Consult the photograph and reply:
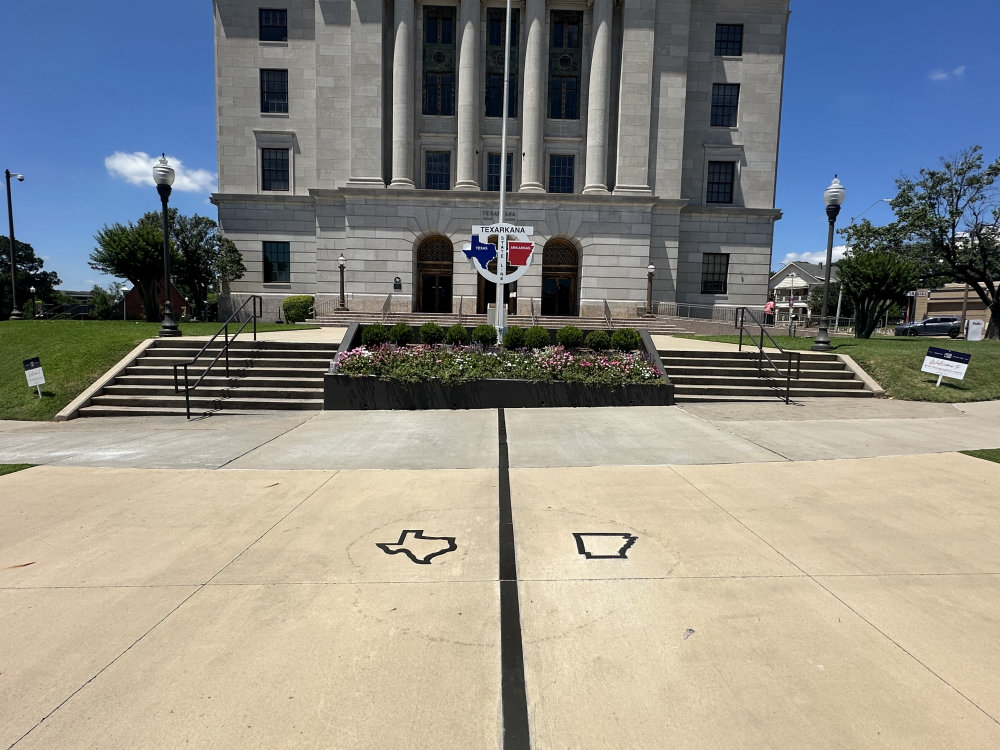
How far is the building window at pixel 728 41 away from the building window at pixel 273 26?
28245 millimetres

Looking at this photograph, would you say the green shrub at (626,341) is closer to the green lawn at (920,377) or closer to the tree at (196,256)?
the green lawn at (920,377)

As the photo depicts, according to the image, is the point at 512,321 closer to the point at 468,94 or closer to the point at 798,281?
the point at 468,94

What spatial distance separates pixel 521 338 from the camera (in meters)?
13.4

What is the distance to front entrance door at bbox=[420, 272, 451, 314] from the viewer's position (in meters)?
31.8

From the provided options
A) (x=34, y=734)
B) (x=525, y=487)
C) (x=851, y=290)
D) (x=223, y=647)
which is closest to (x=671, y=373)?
(x=525, y=487)

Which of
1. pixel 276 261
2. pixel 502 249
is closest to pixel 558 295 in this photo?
pixel 502 249

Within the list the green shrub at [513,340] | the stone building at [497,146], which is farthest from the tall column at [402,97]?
the green shrub at [513,340]

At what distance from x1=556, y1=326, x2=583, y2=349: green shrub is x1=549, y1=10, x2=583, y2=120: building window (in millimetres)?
23933

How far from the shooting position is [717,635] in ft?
10.0

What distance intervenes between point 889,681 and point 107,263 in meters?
39.7

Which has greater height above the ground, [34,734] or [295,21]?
[295,21]

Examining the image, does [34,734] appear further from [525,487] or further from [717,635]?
[525,487]

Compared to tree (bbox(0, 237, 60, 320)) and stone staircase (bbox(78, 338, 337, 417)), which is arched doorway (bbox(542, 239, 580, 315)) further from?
tree (bbox(0, 237, 60, 320))

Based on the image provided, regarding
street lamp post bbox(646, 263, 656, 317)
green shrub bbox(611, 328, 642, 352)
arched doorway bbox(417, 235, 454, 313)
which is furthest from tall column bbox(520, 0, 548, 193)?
green shrub bbox(611, 328, 642, 352)
